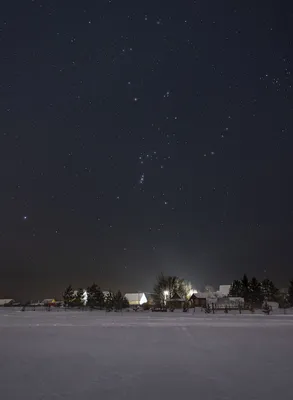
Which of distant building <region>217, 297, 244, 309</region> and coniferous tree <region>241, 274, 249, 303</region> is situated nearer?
distant building <region>217, 297, 244, 309</region>

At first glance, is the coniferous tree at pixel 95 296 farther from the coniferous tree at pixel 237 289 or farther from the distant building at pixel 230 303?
the coniferous tree at pixel 237 289

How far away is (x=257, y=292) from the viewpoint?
8275 cm

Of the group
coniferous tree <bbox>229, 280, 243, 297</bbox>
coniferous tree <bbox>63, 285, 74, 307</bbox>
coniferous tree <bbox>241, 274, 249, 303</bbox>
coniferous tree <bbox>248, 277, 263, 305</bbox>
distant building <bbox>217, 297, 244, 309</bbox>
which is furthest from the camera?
coniferous tree <bbox>229, 280, 243, 297</bbox>

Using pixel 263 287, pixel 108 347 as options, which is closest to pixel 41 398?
pixel 108 347

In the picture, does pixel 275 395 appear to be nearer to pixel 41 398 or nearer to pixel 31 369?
pixel 41 398

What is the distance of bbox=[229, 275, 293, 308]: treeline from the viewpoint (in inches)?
3238

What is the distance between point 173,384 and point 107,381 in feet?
4.14

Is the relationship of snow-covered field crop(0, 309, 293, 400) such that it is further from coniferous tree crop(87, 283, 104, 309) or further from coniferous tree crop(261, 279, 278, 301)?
coniferous tree crop(261, 279, 278, 301)

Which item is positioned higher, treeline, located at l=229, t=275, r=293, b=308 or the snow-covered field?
treeline, located at l=229, t=275, r=293, b=308

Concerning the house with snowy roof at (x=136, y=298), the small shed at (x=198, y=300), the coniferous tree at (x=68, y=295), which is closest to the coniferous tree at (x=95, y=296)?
the coniferous tree at (x=68, y=295)

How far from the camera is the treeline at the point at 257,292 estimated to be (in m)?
82.2

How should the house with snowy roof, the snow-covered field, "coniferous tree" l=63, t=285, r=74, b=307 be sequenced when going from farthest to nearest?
the house with snowy roof < "coniferous tree" l=63, t=285, r=74, b=307 < the snow-covered field

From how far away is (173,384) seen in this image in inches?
255

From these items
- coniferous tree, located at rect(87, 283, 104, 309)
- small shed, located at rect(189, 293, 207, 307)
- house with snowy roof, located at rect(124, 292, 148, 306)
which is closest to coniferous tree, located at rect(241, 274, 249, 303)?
small shed, located at rect(189, 293, 207, 307)
